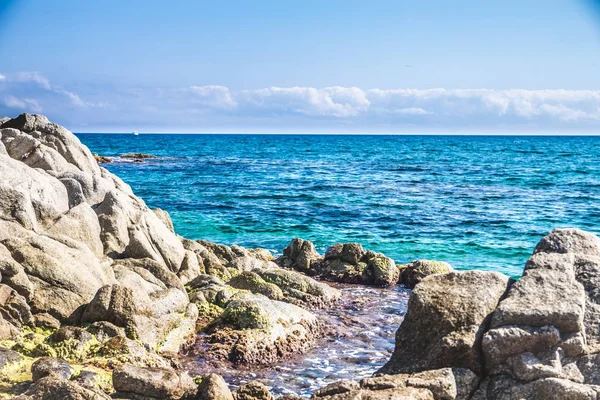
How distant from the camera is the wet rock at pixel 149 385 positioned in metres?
11.1

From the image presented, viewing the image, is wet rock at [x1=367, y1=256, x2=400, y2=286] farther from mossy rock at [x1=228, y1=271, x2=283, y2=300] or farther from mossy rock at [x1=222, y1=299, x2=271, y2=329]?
mossy rock at [x1=222, y1=299, x2=271, y2=329]

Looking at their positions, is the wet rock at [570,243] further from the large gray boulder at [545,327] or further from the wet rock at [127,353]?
the wet rock at [127,353]

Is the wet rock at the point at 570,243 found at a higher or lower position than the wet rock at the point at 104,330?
higher

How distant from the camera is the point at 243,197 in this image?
50.2 meters

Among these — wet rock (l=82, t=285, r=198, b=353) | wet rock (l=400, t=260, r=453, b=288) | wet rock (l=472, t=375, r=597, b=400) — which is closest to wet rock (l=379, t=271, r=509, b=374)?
wet rock (l=472, t=375, r=597, b=400)

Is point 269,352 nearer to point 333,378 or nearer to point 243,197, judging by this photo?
point 333,378

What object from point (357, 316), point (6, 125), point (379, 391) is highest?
point (6, 125)

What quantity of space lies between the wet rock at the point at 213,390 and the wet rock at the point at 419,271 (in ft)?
47.5

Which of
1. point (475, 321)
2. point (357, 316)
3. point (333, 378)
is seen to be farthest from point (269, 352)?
point (475, 321)

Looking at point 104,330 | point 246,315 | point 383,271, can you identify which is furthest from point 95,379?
point 383,271

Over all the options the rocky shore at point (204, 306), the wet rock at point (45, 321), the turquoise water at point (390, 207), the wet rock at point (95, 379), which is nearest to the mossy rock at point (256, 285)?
the rocky shore at point (204, 306)

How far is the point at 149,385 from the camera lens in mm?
11078

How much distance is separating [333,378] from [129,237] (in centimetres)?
920

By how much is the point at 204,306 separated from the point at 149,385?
7.44 meters
